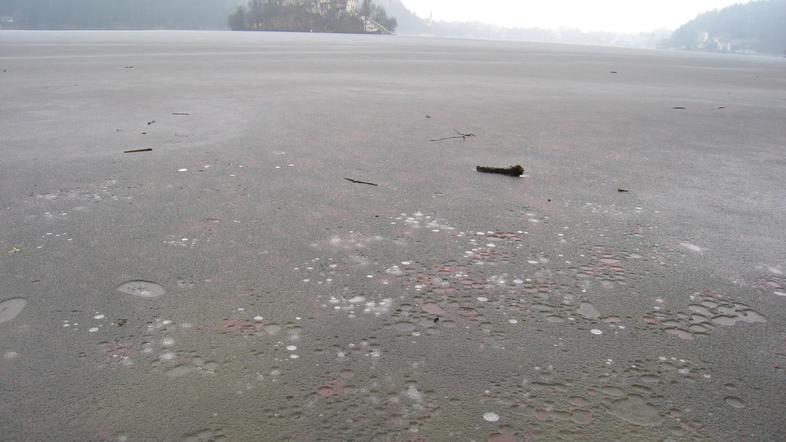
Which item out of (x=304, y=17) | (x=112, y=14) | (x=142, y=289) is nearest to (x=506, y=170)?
(x=142, y=289)

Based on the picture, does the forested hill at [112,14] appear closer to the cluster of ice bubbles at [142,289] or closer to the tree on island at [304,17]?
the tree on island at [304,17]

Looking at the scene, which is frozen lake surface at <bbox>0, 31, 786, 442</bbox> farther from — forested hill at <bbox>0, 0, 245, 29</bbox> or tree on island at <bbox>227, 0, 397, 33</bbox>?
forested hill at <bbox>0, 0, 245, 29</bbox>

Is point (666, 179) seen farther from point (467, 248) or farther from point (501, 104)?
point (501, 104)

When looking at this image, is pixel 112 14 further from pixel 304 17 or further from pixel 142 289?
pixel 142 289

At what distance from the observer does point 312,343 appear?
2104 mm

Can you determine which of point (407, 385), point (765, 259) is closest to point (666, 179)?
point (765, 259)

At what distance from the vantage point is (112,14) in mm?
167250

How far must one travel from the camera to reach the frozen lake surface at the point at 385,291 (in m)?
1.75

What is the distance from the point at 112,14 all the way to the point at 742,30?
194495 mm

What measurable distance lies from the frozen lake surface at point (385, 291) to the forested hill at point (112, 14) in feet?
581

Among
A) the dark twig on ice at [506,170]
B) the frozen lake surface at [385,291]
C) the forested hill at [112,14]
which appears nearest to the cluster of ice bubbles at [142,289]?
the frozen lake surface at [385,291]

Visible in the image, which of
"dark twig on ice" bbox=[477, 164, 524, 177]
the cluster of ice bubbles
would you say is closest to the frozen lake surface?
the cluster of ice bubbles

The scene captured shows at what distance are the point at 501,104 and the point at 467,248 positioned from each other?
22.2 feet

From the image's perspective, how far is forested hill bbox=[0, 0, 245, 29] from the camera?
16038 centimetres
